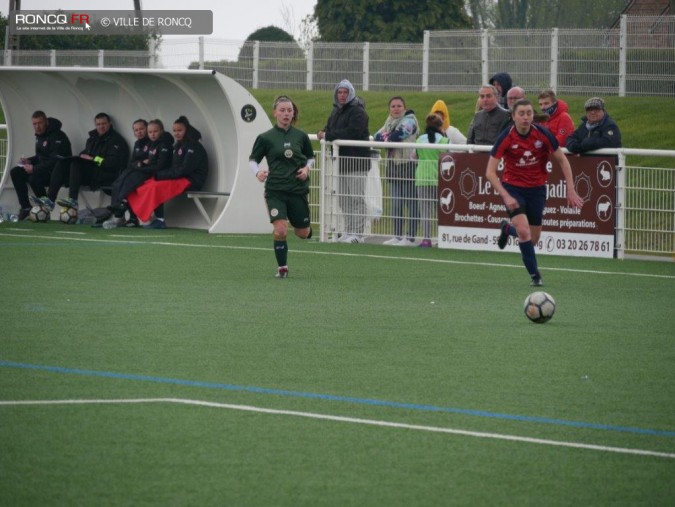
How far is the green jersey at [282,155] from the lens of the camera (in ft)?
50.6

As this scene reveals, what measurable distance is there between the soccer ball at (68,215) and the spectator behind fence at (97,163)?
0.24 ft

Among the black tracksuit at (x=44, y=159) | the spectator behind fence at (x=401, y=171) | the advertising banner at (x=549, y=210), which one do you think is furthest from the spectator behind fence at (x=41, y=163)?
the advertising banner at (x=549, y=210)

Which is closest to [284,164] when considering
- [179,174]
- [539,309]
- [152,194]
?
[539,309]

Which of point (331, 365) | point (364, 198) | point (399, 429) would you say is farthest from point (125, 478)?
point (364, 198)

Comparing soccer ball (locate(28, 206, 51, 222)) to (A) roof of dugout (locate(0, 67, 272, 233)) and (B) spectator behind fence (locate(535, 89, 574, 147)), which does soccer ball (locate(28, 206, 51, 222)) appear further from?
(B) spectator behind fence (locate(535, 89, 574, 147))

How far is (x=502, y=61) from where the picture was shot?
122ft

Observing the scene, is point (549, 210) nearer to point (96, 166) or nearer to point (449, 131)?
point (449, 131)

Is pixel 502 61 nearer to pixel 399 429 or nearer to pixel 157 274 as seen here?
pixel 157 274

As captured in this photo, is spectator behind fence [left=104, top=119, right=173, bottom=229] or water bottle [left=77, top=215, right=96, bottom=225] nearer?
spectator behind fence [left=104, top=119, right=173, bottom=229]

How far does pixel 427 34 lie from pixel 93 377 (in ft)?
100.0

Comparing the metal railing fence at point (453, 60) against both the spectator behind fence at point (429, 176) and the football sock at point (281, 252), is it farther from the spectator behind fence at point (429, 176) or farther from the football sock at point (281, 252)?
the football sock at point (281, 252)

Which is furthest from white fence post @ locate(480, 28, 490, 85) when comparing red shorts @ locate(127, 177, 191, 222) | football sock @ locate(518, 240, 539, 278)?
football sock @ locate(518, 240, 539, 278)

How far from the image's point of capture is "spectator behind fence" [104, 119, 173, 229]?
21906 mm

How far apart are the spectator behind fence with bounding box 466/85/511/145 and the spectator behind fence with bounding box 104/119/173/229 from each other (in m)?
5.25
